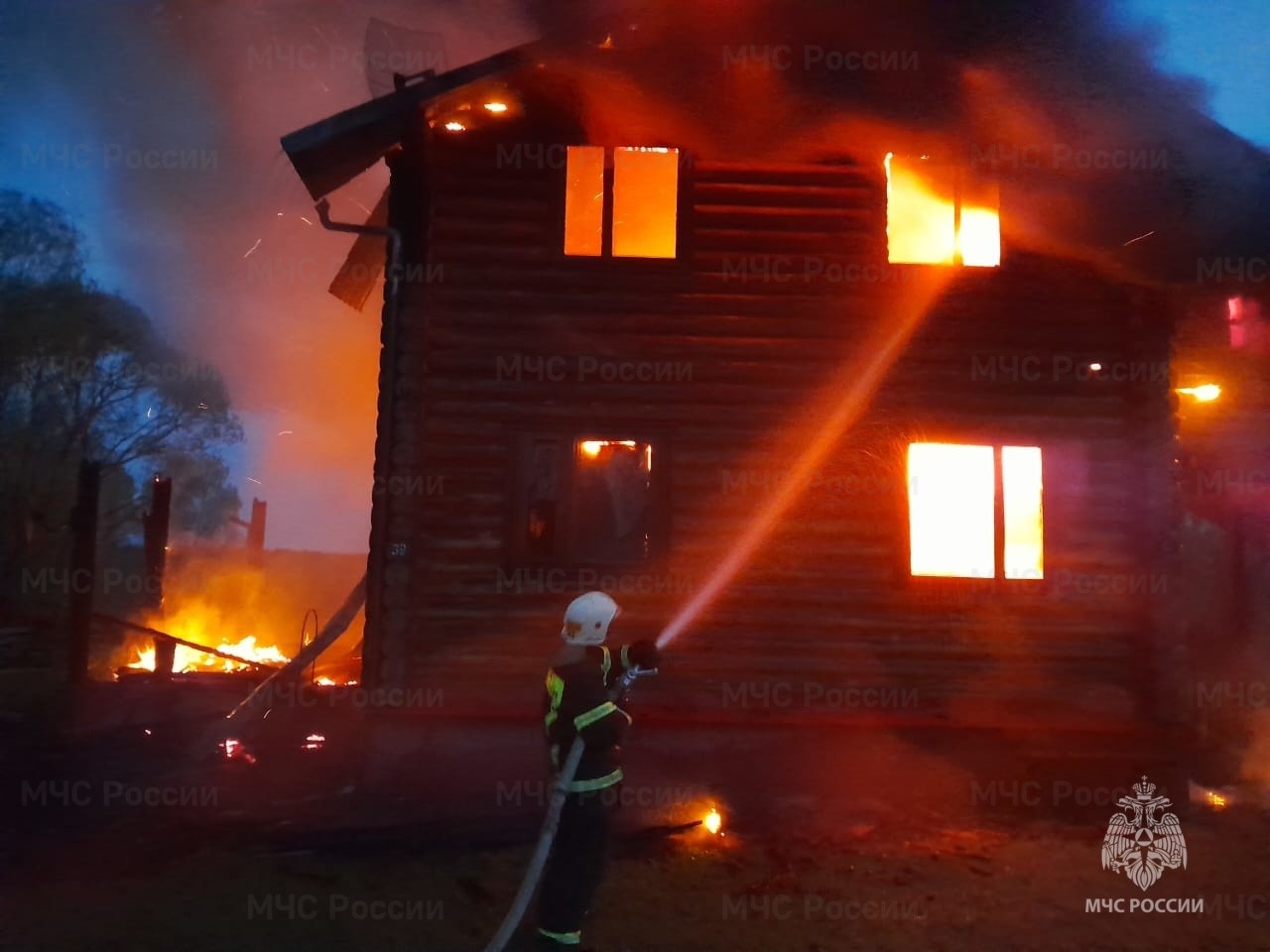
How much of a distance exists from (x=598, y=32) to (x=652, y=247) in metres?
2.16

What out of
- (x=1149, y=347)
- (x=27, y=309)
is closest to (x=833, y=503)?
(x=1149, y=347)

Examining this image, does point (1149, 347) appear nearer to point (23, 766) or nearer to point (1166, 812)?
point (1166, 812)

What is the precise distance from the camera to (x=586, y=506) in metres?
8.37

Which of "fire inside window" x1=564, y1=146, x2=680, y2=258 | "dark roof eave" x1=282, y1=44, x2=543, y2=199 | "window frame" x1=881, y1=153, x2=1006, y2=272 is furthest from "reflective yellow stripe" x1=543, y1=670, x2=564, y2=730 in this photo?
"window frame" x1=881, y1=153, x2=1006, y2=272

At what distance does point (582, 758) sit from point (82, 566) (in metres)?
11.4

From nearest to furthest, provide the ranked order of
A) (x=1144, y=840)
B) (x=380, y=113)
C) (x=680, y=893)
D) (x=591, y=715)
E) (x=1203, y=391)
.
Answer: (x=591, y=715), (x=680, y=893), (x=1144, y=840), (x=380, y=113), (x=1203, y=391)

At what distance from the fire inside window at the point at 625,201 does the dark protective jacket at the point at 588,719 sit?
532 centimetres

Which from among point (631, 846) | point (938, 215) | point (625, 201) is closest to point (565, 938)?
point (631, 846)

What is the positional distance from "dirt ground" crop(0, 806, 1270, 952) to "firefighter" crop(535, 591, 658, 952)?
30.1 inches

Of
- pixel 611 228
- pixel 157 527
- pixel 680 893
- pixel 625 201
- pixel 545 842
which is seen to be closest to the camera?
pixel 545 842

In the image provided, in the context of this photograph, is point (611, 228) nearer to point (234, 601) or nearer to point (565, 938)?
point (565, 938)

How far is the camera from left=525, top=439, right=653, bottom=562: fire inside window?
8219 mm

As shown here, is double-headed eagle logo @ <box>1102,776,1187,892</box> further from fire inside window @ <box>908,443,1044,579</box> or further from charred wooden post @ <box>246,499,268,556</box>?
charred wooden post @ <box>246,499,268,556</box>

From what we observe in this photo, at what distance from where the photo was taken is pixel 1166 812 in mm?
7359
